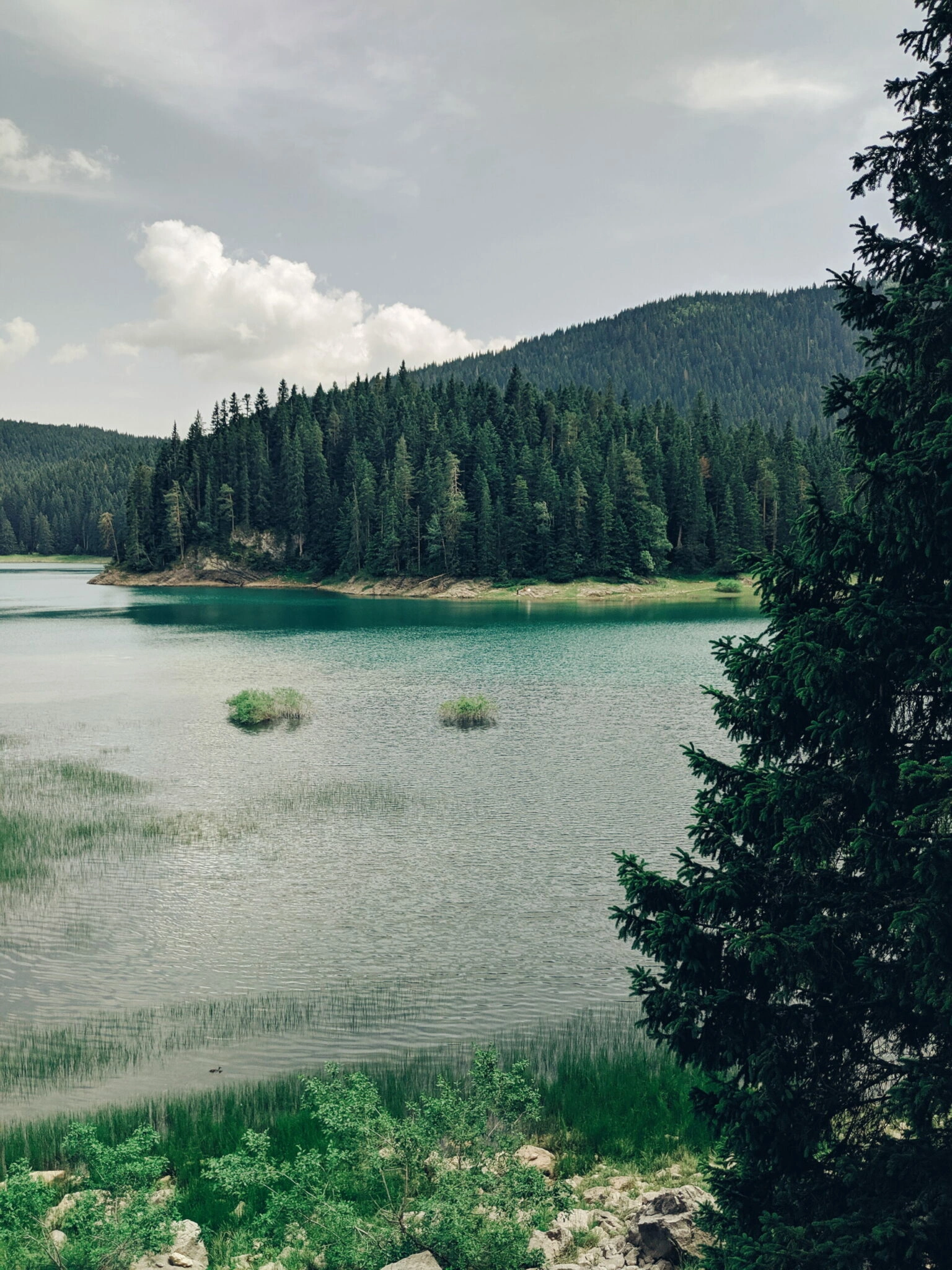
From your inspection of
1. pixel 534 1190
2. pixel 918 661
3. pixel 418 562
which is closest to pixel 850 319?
pixel 918 661

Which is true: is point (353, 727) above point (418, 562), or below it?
below

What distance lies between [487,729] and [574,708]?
6334 millimetres

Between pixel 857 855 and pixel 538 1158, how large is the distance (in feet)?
22.9

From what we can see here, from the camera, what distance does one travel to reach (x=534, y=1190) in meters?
10.1

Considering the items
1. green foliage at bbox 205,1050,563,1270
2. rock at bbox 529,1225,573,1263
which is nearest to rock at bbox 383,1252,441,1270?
green foliage at bbox 205,1050,563,1270

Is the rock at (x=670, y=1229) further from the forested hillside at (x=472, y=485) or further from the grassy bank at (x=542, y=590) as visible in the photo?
the forested hillside at (x=472, y=485)

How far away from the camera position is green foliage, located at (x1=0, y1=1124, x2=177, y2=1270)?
915 cm

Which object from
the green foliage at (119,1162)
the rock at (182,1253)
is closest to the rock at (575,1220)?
the rock at (182,1253)

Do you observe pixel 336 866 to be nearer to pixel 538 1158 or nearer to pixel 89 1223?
pixel 538 1158

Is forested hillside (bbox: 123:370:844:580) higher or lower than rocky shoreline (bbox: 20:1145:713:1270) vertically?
higher

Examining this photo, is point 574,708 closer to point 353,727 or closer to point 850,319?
point 353,727

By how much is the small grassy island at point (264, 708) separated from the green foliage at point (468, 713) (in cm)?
722

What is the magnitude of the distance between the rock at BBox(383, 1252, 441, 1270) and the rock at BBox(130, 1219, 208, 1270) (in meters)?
2.46

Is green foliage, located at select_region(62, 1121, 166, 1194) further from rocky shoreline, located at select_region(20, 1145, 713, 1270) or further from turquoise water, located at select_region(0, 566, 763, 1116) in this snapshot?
turquoise water, located at select_region(0, 566, 763, 1116)
